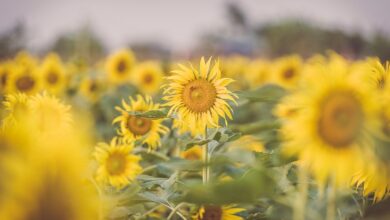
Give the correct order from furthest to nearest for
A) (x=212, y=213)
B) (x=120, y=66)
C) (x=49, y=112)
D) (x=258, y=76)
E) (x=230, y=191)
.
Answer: (x=258, y=76)
(x=120, y=66)
(x=49, y=112)
(x=212, y=213)
(x=230, y=191)

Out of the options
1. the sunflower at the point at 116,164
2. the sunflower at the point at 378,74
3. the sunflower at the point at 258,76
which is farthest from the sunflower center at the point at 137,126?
the sunflower at the point at 258,76

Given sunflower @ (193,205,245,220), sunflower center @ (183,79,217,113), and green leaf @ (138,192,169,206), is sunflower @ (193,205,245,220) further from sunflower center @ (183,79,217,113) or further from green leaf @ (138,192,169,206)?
sunflower center @ (183,79,217,113)

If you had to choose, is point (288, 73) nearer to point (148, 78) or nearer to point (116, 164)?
point (148, 78)

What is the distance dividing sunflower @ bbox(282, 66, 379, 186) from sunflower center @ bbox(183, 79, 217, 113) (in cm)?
81

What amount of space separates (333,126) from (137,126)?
49.2 inches

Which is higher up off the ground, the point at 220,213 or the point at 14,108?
the point at 14,108

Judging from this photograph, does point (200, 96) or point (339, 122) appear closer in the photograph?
point (339, 122)

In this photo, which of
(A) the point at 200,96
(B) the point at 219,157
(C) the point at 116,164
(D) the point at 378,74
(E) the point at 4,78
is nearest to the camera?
(B) the point at 219,157

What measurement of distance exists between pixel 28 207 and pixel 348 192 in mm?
933

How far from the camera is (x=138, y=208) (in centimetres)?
166

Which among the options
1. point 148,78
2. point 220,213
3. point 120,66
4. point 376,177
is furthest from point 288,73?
point 376,177

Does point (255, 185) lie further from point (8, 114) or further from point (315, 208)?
point (8, 114)

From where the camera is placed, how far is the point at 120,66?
5.20 meters

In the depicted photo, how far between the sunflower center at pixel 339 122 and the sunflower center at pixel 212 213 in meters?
0.71
